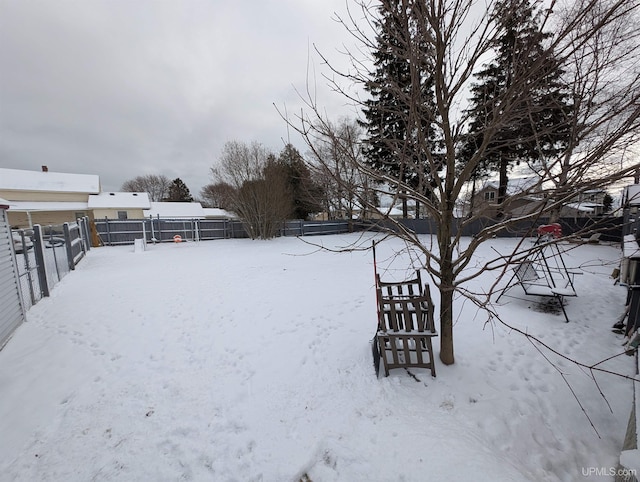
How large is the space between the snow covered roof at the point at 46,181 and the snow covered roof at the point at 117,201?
1312mm

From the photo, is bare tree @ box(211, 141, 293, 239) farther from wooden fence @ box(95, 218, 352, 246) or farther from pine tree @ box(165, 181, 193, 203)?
pine tree @ box(165, 181, 193, 203)

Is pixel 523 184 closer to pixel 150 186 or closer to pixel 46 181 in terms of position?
pixel 46 181

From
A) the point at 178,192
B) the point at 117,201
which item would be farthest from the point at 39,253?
the point at 178,192

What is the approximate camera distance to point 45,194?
69.1ft

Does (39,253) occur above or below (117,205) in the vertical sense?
below

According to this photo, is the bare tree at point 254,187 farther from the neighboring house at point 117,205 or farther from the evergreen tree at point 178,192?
the evergreen tree at point 178,192

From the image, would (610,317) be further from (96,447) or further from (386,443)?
(96,447)

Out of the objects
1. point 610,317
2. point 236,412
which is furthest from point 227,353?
point 610,317

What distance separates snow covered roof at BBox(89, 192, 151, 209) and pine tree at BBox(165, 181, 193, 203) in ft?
58.2

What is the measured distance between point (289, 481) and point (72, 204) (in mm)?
28547

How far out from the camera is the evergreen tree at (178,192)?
40594 mm

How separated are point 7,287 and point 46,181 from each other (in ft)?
86.3

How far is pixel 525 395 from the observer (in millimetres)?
2490

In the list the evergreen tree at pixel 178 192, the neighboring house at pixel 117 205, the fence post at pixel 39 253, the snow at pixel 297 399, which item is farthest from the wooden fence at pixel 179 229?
the evergreen tree at pixel 178 192
